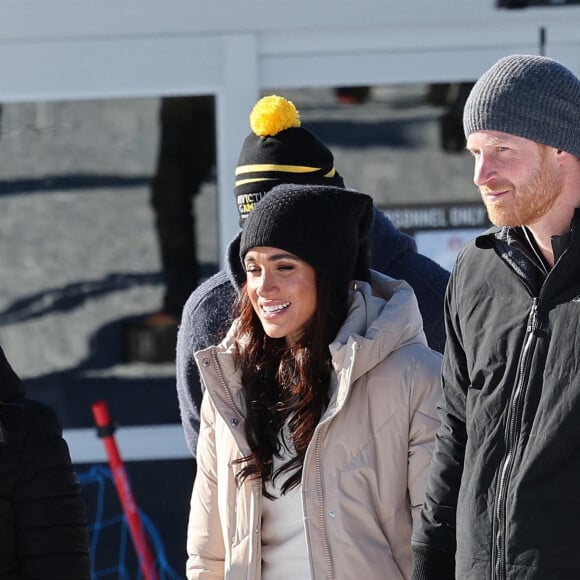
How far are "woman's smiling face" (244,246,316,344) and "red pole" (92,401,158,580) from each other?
1719 millimetres

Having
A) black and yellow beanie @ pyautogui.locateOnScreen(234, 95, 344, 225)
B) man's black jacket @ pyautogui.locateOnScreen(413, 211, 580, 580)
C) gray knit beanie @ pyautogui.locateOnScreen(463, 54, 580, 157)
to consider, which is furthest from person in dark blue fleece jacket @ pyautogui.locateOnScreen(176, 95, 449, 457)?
gray knit beanie @ pyautogui.locateOnScreen(463, 54, 580, 157)

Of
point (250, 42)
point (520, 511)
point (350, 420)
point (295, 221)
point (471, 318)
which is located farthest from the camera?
point (250, 42)

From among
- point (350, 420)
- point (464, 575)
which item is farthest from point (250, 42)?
point (464, 575)

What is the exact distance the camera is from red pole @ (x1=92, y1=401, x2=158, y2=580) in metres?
4.45

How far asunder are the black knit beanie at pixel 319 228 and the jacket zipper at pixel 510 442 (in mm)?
735

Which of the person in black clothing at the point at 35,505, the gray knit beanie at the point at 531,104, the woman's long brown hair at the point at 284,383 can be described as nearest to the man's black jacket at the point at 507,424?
the gray knit beanie at the point at 531,104

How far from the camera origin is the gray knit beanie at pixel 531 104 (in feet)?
7.35

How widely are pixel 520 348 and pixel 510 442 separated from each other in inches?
6.6

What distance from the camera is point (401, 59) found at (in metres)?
4.49

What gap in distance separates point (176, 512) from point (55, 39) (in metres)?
1.77

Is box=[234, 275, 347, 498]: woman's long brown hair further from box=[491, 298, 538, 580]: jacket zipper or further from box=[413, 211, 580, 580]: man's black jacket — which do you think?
box=[491, 298, 538, 580]: jacket zipper

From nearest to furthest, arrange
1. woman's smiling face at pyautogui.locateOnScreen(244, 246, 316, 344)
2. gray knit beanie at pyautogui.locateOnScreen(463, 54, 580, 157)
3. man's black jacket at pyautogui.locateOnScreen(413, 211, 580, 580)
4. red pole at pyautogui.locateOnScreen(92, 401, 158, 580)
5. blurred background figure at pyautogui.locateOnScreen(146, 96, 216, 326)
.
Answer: man's black jacket at pyautogui.locateOnScreen(413, 211, 580, 580) → gray knit beanie at pyautogui.locateOnScreen(463, 54, 580, 157) → woman's smiling face at pyautogui.locateOnScreen(244, 246, 316, 344) → red pole at pyautogui.locateOnScreen(92, 401, 158, 580) → blurred background figure at pyautogui.locateOnScreen(146, 96, 216, 326)

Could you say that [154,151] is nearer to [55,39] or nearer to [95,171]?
[95,171]

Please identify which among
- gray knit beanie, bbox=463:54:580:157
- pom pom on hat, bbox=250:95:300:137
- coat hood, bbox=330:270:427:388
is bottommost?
coat hood, bbox=330:270:427:388
